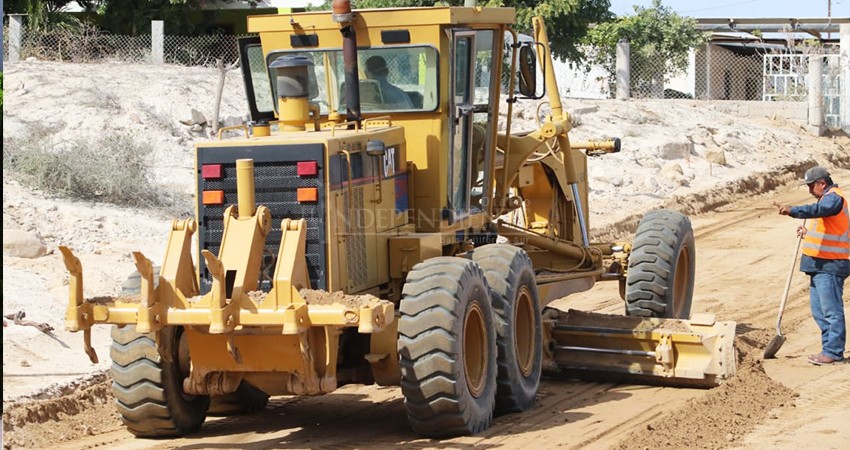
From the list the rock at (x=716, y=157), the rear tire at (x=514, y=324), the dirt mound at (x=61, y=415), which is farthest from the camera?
the rock at (x=716, y=157)

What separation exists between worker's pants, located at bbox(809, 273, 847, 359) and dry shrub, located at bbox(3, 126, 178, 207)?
866 centimetres

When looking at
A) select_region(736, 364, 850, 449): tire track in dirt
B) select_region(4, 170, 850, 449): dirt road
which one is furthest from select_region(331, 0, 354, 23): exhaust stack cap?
select_region(736, 364, 850, 449): tire track in dirt

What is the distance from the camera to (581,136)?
26.1 meters

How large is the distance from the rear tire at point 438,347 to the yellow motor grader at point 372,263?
0.01 meters

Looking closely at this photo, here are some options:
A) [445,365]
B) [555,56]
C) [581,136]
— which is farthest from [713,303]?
[555,56]

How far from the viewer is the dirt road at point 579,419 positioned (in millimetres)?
9039

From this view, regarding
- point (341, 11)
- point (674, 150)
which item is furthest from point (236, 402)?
point (674, 150)

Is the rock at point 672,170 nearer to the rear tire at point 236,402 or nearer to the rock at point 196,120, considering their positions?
the rock at point 196,120

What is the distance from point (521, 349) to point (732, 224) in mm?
12490

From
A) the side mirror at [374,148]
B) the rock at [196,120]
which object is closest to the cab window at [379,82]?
the side mirror at [374,148]

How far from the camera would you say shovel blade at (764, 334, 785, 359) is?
40.0 ft

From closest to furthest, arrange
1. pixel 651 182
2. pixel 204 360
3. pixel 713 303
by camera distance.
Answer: pixel 204 360 < pixel 713 303 < pixel 651 182

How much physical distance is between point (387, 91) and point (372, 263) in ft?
4.63

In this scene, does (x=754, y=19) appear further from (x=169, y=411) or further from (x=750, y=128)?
(x=169, y=411)
